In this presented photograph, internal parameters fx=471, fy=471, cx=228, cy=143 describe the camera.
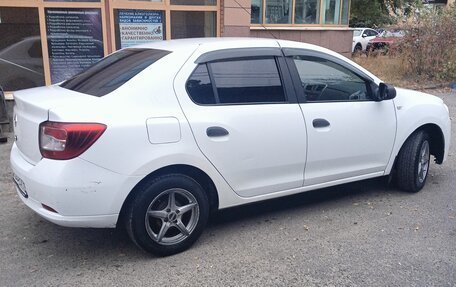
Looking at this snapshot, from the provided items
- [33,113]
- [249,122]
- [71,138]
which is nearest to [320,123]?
[249,122]

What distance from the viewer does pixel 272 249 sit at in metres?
3.80

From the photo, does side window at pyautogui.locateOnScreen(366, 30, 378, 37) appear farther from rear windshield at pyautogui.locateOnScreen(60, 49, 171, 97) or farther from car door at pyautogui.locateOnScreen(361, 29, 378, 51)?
rear windshield at pyautogui.locateOnScreen(60, 49, 171, 97)

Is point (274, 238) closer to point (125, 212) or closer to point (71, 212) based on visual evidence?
point (125, 212)

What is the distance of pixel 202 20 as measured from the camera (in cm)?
1035

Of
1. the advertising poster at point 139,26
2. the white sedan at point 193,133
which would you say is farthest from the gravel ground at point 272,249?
the advertising poster at point 139,26

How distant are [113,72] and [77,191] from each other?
1.14m

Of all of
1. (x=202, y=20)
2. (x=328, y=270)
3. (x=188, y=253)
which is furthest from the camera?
(x=202, y=20)

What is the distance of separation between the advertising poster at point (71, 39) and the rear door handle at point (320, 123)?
584cm

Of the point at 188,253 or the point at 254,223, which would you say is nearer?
the point at 188,253

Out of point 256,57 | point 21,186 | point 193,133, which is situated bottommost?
point 21,186

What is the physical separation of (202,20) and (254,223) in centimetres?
699

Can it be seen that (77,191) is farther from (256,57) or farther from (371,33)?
(371,33)

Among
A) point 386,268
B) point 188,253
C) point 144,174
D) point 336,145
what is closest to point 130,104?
point 144,174

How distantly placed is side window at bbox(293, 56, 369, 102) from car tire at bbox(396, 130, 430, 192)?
79cm
